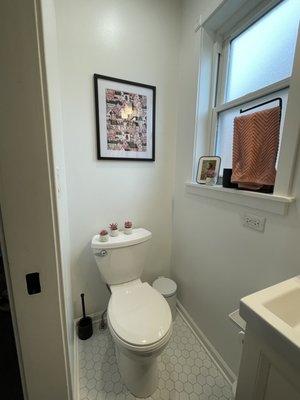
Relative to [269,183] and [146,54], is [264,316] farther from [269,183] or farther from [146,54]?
[146,54]

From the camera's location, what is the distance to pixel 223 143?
4.66ft

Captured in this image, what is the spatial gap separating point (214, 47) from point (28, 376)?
2.03 metres

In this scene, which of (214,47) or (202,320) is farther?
(202,320)

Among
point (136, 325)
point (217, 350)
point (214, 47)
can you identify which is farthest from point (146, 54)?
point (217, 350)

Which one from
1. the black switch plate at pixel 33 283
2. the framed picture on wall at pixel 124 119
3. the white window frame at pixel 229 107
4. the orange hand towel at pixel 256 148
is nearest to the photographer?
the black switch plate at pixel 33 283

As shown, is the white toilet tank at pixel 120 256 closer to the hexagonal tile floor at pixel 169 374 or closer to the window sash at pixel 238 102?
the hexagonal tile floor at pixel 169 374

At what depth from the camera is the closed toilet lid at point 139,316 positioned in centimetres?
101

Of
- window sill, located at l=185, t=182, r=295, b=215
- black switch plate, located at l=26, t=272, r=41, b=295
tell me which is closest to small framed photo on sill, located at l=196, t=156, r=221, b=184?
window sill, located at l=185, t=182, r=295, b=215

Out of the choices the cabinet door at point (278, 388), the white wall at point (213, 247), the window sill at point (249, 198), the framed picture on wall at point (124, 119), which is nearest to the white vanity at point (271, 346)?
the cabinet door at point (278, 388)

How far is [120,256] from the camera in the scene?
1.39 metres

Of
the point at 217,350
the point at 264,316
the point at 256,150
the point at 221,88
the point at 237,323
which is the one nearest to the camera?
the point at 264,316

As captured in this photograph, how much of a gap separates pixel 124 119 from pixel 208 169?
2.39ft

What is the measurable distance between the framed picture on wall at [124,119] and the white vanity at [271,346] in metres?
1.22

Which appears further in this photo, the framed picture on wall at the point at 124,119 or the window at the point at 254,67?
the framed picture on wall at the point at 124,119
